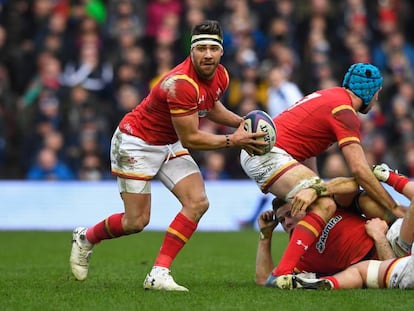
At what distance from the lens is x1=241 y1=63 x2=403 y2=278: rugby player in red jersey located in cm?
829

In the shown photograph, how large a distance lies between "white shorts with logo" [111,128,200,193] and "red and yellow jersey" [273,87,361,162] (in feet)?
2.77

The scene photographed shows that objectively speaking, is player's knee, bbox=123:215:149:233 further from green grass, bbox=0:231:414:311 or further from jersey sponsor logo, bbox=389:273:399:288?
jersey sponsor logo, bbox=389:273:399:288

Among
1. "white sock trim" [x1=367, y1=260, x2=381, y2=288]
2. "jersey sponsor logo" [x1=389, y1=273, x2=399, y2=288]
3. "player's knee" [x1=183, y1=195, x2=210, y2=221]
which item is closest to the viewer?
"jersey sponsor logo" [x1=389, y1=273, x2=399, y2=288]

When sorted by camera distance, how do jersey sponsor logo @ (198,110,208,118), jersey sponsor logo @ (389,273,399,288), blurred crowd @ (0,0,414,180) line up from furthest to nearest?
blurred crowd @ (0,0,414,180) < jersey sponsor logo @ (198,110,208,118) < jersey sponsor logo @ (389,273,399,288)

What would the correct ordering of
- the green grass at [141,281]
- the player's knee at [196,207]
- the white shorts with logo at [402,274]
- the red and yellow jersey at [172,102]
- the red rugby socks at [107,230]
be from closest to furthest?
the green grass at [141,281] < the white shorts with logo at [402,274] < the red and yellow jersey at [172,102] < the player's knee at [196,207] < the red rugby socks at [107,230]

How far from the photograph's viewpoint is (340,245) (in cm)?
844

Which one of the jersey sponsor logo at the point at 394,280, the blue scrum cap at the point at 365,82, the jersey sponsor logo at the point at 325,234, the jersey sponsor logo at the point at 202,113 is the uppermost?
the blue scrum cap at the point at 365,82

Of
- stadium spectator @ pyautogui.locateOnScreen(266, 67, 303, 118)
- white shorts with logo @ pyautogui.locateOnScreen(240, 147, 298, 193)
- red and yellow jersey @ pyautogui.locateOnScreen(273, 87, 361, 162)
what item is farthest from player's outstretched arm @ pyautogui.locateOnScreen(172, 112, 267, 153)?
stadium spectator @ pyautogui.locateOnScreen(266, 67, 303, 118)

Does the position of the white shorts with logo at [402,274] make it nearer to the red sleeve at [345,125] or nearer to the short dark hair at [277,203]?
the red sleeve at [345,125]

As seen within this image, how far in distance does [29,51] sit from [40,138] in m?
2.07

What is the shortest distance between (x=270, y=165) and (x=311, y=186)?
47 cm

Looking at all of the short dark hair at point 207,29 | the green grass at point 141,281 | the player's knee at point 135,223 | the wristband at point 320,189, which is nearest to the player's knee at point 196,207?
the player's knee at point 135,223

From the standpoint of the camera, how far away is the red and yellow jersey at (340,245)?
8453 millimetres

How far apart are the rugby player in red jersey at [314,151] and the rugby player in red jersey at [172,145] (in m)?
0.30
